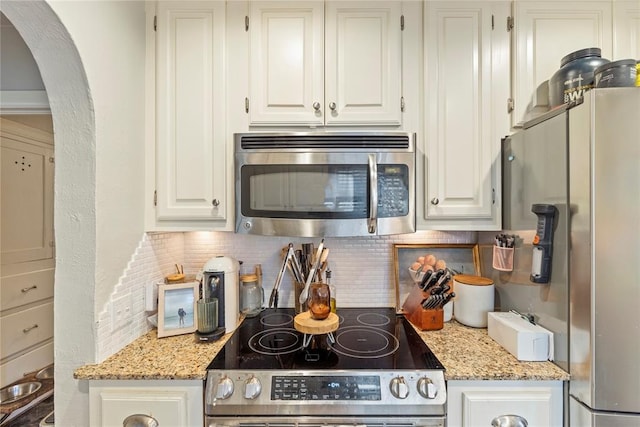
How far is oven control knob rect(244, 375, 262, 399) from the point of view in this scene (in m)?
1.06

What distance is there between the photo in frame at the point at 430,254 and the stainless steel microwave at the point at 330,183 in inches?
15.3

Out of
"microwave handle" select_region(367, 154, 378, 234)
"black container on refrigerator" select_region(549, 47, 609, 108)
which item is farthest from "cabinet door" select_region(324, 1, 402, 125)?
"black container on refrigerator" select_region(549, 47, 609, 108)

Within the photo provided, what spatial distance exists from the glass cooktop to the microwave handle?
51 cm

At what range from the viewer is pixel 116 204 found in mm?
1237

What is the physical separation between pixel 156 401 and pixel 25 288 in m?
1.85

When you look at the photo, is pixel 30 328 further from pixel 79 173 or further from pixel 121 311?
pixel 79 173

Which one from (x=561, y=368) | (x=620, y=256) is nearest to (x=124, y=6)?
(x=620, y=256)

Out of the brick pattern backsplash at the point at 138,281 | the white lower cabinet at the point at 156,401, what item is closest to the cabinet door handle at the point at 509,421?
the white lower cabinet at the point at 156,401

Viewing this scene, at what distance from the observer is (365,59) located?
142 centimetres

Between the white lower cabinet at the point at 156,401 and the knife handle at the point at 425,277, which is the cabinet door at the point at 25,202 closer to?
the white lower cabinet at the point at 156,401

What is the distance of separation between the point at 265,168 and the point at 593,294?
51.0 inches

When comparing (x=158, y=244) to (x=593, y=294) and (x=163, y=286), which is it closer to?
(x=163, y=286)

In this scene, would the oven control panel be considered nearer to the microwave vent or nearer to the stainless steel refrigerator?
the stainless steel refrigerator

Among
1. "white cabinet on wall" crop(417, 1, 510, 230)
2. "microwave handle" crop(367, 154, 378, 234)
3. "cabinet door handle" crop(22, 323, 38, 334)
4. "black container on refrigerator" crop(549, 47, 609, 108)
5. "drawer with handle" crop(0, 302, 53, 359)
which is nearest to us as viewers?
"black container on refrigerator" crop(549, 47, 609, 108)
